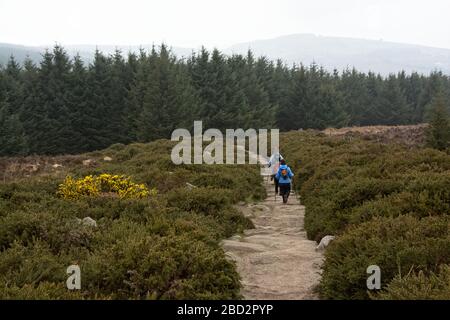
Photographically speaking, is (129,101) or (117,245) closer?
(117,245)

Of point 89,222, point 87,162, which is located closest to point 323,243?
point 89,222

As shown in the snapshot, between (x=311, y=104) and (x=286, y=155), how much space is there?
41620 mm

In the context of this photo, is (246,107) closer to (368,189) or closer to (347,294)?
(368,189)

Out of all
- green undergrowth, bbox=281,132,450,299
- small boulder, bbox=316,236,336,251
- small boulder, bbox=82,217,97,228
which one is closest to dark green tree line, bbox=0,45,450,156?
green undergrowth, bbox=281,132,450,299

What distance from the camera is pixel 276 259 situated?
8633 mm

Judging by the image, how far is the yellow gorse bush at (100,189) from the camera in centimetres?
1243

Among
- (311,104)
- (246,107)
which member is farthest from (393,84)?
(246,107)

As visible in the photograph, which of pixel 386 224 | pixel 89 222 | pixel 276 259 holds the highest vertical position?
pixel 386 224

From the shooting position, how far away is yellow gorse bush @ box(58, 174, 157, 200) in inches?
489

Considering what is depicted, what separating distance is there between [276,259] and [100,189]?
664 cm

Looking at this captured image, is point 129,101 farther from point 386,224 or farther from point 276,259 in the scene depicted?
point 386,224

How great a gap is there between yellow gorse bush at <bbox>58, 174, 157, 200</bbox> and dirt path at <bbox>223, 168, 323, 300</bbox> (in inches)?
142

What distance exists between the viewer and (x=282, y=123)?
2712 inches

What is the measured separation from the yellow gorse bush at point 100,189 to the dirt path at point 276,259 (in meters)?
3.60
